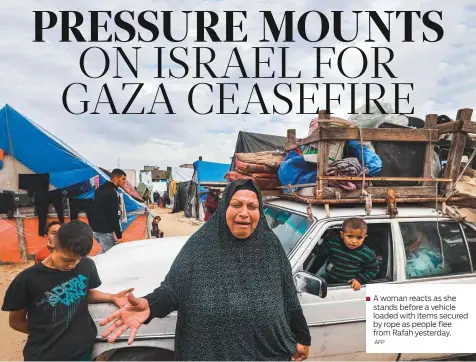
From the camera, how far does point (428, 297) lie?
2.62m

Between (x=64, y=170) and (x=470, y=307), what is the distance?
317 inches

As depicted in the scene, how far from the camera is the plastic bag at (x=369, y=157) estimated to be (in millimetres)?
2846

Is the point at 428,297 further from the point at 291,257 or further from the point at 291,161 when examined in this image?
the point at 291,161

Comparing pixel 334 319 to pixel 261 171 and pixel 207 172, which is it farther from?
pixel 207 172

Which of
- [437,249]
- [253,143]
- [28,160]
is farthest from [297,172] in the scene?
[253,143]

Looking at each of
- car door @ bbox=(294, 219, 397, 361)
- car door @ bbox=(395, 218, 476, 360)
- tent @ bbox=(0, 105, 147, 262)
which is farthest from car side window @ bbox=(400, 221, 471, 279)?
tent @ bbox=(0, 105, 147, 262)

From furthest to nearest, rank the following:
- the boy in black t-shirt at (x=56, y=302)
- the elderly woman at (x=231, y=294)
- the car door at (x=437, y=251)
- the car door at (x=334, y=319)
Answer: the car door at (x=437, y=251) < the car door at (x=334, y=319) < the boy in black t-shirt at (x=56, y=302) < the elderly woman at (x=231, y=294)

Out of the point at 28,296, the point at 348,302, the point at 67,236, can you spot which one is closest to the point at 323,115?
the point at 348,302

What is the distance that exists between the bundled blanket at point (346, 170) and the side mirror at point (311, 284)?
922 mm

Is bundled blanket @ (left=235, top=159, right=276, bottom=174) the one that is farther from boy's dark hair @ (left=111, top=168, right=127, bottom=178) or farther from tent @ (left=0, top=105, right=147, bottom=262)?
tent @ (left=0, top=105, right=147, bottom=262)

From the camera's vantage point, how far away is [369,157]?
2.87m
